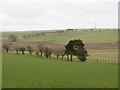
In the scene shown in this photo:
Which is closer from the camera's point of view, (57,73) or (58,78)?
(58,78)

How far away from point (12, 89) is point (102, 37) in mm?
145532

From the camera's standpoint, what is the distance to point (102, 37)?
172m

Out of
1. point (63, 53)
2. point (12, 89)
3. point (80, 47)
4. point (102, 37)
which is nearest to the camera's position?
point (12, 89)

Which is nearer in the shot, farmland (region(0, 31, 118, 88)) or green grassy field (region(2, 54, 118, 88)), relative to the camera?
green grassy field (region(2, 54, 118, 88))

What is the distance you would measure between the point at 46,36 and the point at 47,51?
10030 centimetres

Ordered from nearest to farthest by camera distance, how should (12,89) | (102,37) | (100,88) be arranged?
(12,89) → (100,88) → (102,37)

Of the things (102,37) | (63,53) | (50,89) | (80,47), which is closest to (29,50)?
(63,53)

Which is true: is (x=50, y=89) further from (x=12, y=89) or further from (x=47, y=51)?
(x=47, y=51)

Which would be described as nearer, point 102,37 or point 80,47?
point 80,47

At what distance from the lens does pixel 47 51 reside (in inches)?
3787

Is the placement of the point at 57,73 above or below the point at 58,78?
below

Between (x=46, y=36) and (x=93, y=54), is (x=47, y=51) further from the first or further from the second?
(x=46, y=36)

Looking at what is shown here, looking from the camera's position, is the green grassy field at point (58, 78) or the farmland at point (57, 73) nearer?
the green grassy field at point (58, 78)

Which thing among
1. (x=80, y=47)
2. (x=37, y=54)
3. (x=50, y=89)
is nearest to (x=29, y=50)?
(x=37, y=54)
